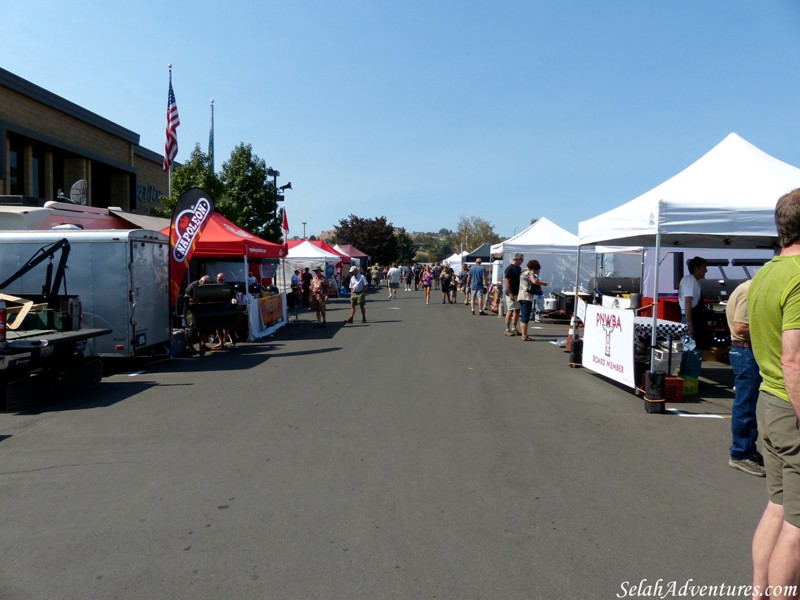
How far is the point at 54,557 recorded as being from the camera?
3.90m

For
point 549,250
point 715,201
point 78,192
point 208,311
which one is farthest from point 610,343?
point 78,192

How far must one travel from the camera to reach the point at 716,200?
839 centimetres

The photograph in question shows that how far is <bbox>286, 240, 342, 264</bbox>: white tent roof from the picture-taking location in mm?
32438

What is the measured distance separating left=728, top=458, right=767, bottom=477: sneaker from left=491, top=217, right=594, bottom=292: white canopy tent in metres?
Answer: 16.3

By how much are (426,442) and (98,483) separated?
9.63 ft

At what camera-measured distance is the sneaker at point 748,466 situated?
543 centimetres

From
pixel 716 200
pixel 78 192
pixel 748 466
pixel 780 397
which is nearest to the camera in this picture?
pixel 780 397

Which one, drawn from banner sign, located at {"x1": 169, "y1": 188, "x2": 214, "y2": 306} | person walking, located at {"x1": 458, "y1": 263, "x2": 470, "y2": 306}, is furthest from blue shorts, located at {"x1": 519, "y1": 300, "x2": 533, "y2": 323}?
person walking, located at {"x1": 458, "y1": 263, "x2": 470, "y2": 306}

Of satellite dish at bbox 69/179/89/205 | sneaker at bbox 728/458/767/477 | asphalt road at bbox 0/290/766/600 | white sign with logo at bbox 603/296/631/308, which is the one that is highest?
satellite dish at bbox 69/179/89/205

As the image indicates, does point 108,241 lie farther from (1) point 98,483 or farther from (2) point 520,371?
(2) point 520,371

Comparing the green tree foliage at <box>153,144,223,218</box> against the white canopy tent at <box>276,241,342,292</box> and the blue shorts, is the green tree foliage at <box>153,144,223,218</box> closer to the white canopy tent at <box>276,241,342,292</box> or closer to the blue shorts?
the white canopy tent at <box>276,241,342,292</box>

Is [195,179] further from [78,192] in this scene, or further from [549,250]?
[549,250]

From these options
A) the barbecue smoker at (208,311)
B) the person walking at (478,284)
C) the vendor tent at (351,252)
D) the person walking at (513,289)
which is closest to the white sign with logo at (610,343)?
the person walking at (513,289)

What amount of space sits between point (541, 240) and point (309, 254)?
1436cm
